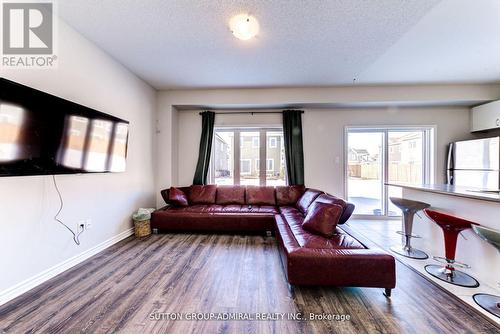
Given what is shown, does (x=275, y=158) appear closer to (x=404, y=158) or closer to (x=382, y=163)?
(x=382, y=163)

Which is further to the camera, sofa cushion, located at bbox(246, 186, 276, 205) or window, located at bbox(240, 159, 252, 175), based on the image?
window, located at bbox(240, 159, 252, 175)

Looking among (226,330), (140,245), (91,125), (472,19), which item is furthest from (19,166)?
(472,19)

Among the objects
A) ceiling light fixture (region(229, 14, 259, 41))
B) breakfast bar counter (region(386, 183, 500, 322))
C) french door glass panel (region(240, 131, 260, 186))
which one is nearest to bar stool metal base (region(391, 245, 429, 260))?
breakfast bar counter (region(386, 183, 500, 322))

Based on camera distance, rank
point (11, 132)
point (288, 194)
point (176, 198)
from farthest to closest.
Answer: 1. point (288, 194)
2. point (176, 198)
3. point (11, 132)

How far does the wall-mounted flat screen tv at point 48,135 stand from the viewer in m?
1.55

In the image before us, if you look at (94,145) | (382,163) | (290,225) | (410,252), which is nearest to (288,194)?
(290,225)

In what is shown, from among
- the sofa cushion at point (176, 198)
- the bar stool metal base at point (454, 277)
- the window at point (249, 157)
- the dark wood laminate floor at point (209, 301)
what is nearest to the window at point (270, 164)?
the window at point (249, 157)

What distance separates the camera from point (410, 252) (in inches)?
106

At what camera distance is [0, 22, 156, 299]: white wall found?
178 cm

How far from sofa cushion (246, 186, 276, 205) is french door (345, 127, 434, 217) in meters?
1.76

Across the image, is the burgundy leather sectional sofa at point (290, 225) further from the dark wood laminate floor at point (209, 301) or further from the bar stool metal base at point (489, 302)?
the bar stool metal base at point (489, 302)

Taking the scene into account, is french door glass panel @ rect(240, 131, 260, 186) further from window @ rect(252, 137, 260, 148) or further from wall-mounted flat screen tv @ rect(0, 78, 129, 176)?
wall-mounted flat screen tv @ rect(0, 78, 129, 176)

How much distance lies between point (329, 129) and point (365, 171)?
1299mm

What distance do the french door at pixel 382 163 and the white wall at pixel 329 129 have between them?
8.1 inches
